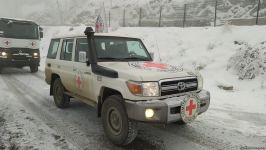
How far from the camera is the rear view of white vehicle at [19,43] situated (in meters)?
14.4

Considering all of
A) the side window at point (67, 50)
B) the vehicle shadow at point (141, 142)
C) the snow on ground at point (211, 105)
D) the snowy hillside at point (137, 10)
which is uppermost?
the snowy hillside at point (137, 10)

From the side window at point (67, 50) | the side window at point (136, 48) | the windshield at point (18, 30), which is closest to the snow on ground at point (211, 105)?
the side window at point (67, 50)

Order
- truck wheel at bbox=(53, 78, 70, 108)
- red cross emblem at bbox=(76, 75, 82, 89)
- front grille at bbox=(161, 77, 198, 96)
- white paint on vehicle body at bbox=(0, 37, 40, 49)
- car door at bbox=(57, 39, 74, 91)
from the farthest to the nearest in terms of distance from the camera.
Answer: white paint on vehicle body at bbox=(0, 37, 40, 49), truck wheel at bbox=(53, 78, 70, 108), car door at bbox=(57, 39, 74, 91), red cross emblem at bbox=(76, 75, 82, 89), front grille at bbox=(161, 77, 198, 96)

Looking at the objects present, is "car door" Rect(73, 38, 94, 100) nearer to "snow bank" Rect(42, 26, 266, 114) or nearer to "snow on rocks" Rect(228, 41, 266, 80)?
"snow bank" Rect(42, 26, 266, 114)

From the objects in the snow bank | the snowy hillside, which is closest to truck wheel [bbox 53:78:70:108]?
the snow bank

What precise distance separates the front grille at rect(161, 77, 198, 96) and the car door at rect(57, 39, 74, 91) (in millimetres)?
2684

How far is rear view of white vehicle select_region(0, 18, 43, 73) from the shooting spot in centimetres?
1443

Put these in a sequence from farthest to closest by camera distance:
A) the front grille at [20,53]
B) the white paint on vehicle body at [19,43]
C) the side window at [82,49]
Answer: the front grille at [20,53]
the white paint on vehicle body at [19,43]
the side window at [82,49]

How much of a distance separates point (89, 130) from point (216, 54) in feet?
31.6

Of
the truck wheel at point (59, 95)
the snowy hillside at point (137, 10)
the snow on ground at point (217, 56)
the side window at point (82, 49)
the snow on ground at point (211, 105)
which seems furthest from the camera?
the snowy hillside at point (137, 10)

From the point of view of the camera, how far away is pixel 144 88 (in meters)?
5.16

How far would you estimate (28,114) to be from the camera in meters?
7.59

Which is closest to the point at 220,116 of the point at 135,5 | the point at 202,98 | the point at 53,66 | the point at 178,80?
the point at 202,98

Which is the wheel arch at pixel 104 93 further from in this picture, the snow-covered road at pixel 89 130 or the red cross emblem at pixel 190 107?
the red cross emblem at pixel 190 107
